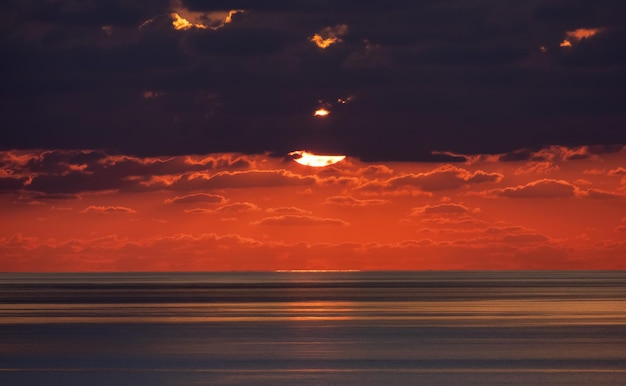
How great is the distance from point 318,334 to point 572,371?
1326cm

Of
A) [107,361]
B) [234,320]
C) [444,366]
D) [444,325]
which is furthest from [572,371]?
[234,320]

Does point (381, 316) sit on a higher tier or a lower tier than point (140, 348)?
higher

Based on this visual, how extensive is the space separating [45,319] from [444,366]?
24.8 m

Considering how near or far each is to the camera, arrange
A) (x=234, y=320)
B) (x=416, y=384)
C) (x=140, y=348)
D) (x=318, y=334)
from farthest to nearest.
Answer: (x=234, y=320), (x=318, y=334), (x=140, y=348), (x=416, y=384)

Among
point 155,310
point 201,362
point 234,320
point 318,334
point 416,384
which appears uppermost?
point 155,310

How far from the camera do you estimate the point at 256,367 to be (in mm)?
27719

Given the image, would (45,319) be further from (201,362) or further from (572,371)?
(572,371)

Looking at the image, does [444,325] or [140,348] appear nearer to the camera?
[140,348]

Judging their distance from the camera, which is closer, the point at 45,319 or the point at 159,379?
the point at 159,379

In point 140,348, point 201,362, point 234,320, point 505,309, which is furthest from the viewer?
point 505,309

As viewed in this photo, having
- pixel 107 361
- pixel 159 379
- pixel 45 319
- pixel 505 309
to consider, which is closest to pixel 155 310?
pixel 45 319

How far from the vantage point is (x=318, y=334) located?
126 ft

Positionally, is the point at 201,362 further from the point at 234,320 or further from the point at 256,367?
the point at 234,320

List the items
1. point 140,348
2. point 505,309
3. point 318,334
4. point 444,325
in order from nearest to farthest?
point 140,348, point 318,334, point 444,325, point 505,309
